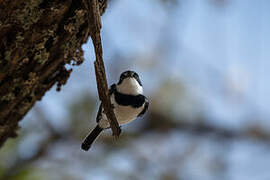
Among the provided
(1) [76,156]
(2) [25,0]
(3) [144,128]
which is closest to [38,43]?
(2) [25,0]

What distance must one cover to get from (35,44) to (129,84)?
3.41 feet

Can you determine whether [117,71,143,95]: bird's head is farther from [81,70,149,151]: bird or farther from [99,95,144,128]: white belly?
[99,95,144,128]: white belly

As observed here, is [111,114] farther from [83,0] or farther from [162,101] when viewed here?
[162,101]

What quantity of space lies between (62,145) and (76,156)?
0.41 m

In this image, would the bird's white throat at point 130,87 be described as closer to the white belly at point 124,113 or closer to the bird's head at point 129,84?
the bird's head at point 129,84

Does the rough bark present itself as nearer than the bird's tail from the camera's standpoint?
Yes

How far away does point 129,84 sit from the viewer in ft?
9.98

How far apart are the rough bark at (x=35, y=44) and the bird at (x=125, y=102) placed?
53cm

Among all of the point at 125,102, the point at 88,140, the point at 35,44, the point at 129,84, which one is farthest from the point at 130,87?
the point at 35,44

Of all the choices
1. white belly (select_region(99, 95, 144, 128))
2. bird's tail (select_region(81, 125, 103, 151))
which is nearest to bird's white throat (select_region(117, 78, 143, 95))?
white belly (select_region(99, 95, 144, 128))

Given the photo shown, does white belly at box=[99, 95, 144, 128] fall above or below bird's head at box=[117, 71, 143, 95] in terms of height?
below

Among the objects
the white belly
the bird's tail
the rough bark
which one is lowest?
the bird's tail

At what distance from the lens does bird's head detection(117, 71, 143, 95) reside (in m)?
2.98

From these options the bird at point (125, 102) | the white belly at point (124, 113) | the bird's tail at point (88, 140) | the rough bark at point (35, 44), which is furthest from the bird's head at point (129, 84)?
the rough bark at point (35, 44)
